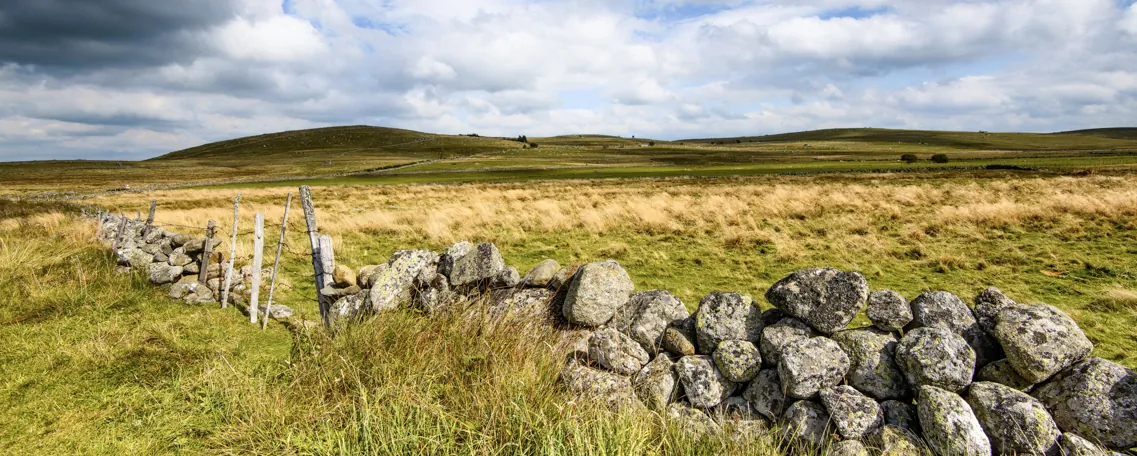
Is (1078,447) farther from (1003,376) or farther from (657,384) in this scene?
(657,384)

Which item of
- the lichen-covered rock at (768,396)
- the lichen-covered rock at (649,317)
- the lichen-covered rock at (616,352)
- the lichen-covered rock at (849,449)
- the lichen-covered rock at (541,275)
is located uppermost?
the lichen-covered rock at (541,275)

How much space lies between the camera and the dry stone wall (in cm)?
364

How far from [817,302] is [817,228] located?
1313 centimetres

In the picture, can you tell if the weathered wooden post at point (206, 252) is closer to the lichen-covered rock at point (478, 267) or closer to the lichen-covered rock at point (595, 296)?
the lichen-covered rock at point (478, 267)

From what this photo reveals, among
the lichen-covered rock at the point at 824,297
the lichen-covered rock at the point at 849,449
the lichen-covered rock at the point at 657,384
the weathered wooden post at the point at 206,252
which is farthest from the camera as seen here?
the weathered wooden post at the point at 206,252

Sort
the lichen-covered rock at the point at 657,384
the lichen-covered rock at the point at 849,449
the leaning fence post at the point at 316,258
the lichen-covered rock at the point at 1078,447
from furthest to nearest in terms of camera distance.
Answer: the leaning fence post at the point at 316,258 < the lichen-covered rock at the point at 657,384 < the lichen-covered rock at the point at 849,449 < the lichen-covered rock at the point at 1078,447

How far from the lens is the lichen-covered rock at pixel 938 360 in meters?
3.93

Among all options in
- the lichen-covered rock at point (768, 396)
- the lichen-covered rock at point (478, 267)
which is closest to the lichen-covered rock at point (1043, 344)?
the lichen-covered rock at point (768, 396)

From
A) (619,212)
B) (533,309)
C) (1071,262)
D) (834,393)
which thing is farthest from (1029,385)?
(619,212)

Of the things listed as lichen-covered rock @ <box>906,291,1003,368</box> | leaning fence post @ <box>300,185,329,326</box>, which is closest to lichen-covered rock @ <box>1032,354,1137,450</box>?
lichen-covered rock @ <box>906,291,1003,368</box>

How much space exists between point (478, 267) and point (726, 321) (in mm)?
3488

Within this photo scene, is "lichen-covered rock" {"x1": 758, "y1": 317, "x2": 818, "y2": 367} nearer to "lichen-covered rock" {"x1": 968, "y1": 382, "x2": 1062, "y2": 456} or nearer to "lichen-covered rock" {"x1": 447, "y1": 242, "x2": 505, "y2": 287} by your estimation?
"lichen-covered rock" {"x1": 968, "y1": 382, "x2": 1062, "y2": 456}

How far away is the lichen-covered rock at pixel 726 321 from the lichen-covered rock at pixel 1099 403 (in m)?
2.19

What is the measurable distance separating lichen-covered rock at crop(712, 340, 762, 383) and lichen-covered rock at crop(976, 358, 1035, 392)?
1750 mm
